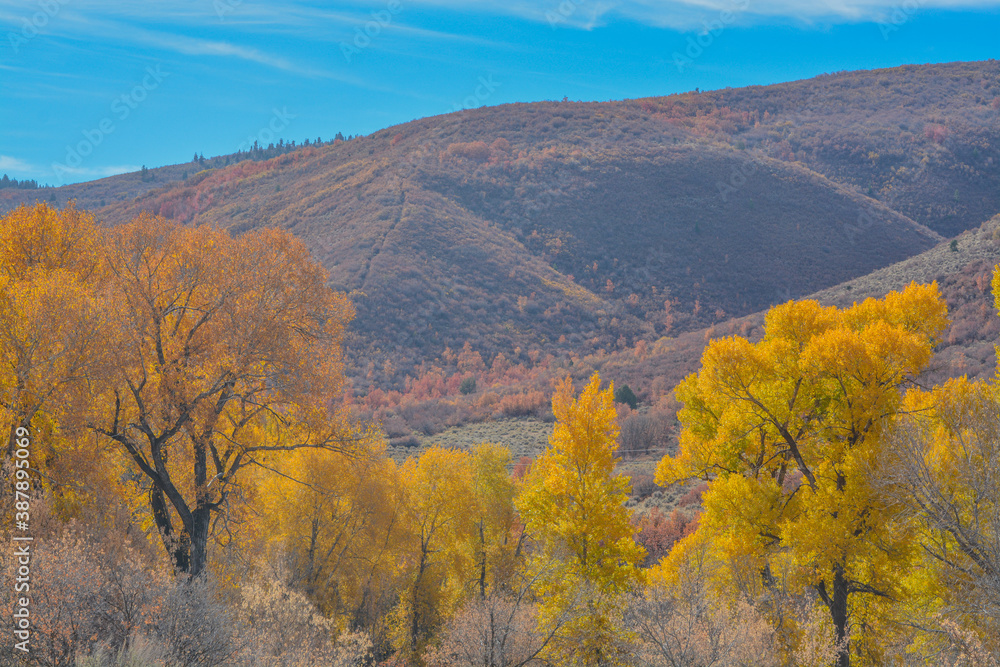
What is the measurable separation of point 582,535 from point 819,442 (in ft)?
20.6

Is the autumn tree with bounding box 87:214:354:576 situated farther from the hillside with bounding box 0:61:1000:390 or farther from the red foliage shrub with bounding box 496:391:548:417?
the hillside with bounding box 0:61:1000:390

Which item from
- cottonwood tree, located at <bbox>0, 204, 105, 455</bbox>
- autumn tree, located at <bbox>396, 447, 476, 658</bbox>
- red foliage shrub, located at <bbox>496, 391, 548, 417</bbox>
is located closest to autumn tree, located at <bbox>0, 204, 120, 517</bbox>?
cottonwood tree, located at <bbox>0, 204, 105, 455</bbox>

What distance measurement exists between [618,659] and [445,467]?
43.2 ft

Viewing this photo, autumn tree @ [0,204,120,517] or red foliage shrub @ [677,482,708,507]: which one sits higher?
autumn tree @ [0,204,120,517]

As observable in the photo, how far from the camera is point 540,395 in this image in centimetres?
5384

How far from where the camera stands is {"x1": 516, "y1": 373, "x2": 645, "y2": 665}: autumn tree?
16250 mm

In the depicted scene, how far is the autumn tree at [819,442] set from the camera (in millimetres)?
13367

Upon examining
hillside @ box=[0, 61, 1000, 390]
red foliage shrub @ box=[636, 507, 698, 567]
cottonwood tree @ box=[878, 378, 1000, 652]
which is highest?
hillside @ box=[0, 61, 1000, 390]

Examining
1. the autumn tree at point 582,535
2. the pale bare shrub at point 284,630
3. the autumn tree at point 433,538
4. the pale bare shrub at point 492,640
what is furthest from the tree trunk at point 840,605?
the autumn tree at point 433,538

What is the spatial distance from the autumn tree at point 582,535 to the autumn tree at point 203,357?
573 centimetres

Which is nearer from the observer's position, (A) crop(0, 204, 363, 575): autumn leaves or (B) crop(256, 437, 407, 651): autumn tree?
(A) crop(0, 204, 363, 575): autumn leaves

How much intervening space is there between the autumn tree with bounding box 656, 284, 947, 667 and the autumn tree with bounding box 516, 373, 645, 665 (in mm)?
2327

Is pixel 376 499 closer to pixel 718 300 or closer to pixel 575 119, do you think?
pixel 718 300

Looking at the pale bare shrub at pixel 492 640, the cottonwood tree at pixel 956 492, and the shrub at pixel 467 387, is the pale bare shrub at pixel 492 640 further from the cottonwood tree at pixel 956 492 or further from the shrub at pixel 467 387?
the shrub at pixel 467 387
